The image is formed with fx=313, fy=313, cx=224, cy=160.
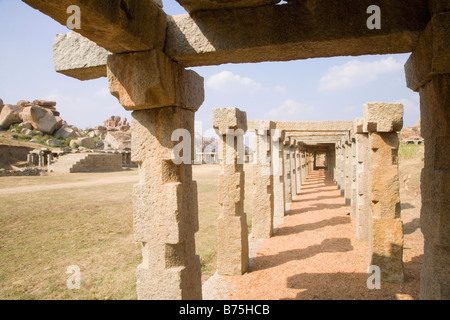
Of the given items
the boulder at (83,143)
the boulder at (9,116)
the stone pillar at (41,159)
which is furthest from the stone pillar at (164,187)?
the boulder at (9,116)

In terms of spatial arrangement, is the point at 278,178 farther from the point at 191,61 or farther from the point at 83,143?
the point at 83,143

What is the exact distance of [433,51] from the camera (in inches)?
98.8


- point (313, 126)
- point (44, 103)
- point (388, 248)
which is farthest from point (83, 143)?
point (388, 248)

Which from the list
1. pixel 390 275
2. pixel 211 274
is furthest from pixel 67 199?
pixel 390 275

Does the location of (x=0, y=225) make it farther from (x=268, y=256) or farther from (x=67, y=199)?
(x=268, y=256)

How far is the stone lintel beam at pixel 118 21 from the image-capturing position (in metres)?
2.12

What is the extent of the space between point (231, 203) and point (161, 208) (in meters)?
2.90

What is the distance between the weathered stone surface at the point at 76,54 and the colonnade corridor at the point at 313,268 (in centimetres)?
410

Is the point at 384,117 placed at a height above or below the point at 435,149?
above

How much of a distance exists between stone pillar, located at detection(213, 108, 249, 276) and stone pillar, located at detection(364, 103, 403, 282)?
2.30 m

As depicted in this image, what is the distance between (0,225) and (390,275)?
10.2 m

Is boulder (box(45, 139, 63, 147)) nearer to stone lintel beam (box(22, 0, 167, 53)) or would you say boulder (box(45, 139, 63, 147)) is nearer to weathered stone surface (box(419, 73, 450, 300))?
stone lintel beam (box(22, 0, 167, 53))

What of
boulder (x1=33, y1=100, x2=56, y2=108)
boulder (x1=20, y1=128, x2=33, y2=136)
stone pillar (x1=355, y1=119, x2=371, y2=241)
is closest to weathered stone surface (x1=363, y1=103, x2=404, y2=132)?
stone pillar (x1=355, y1=119, x2=371, y2=241)
